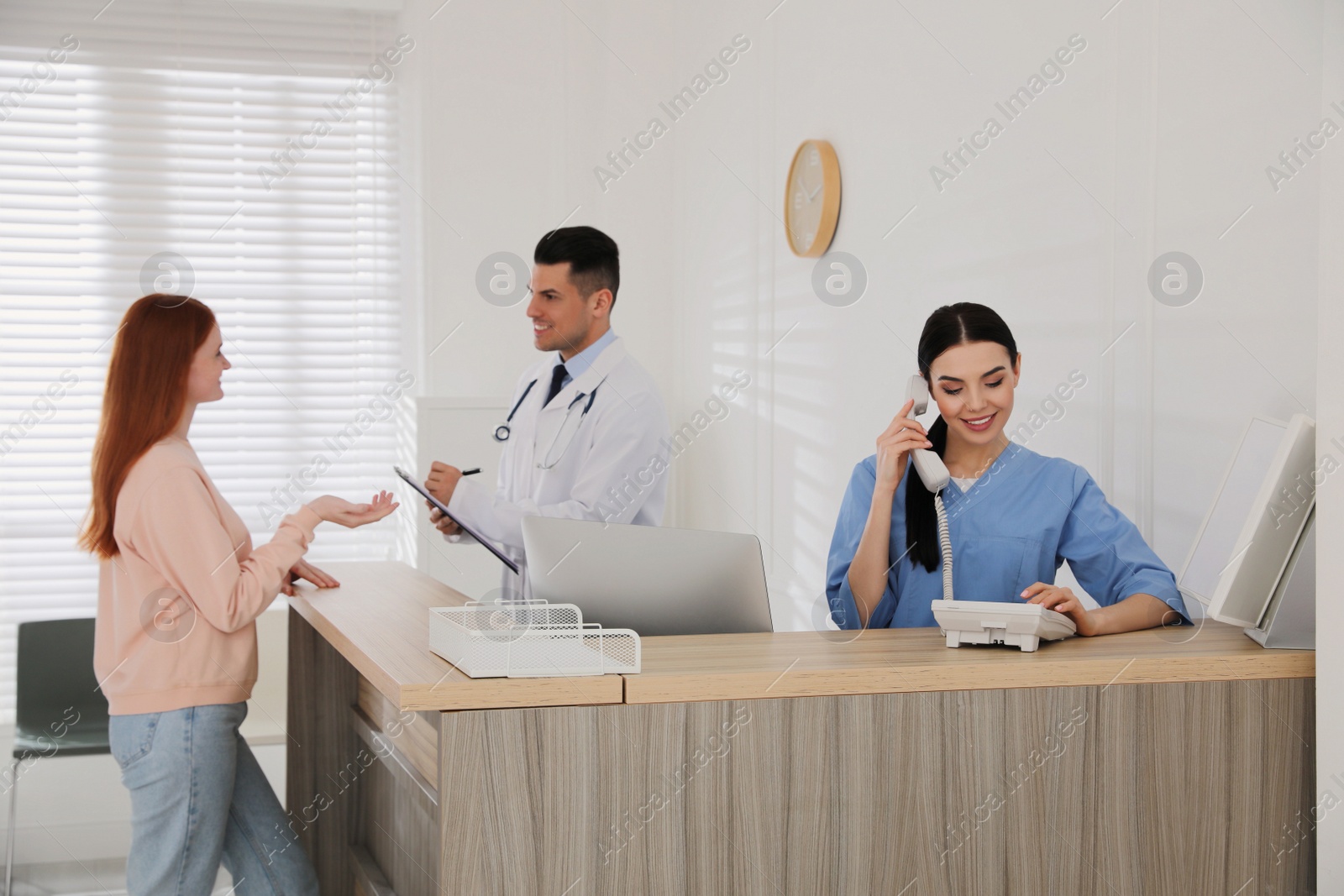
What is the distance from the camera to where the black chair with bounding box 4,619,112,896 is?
128 inches

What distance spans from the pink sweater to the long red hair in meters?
0.03

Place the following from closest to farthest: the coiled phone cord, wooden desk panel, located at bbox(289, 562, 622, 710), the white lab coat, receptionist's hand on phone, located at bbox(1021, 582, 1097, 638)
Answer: wooden desk panel, located at bbox(289, 562, 622, 710) → receptionist's hand on phone, located at bbox(1021, 582, 1097, 638) → the coiled phone cord → the white lab coat

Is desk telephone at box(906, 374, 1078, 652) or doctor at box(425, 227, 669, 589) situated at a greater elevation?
doctor at box(425, 227, 669, 589)

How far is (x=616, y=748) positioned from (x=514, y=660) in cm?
17

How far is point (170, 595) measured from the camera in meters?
2.15

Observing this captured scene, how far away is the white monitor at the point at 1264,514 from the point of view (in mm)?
1680


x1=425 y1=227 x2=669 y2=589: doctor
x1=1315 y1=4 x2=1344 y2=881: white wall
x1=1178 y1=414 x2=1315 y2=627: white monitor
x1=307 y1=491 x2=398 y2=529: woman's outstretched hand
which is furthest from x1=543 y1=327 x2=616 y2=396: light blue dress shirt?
x1=1315 y1=4 x2=1344 y2=881: white wall

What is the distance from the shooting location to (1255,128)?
2031mm

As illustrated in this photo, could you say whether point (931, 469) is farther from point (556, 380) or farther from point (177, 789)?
point (177, 789)

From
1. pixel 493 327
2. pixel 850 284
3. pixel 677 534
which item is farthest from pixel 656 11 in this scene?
pixel 677 534

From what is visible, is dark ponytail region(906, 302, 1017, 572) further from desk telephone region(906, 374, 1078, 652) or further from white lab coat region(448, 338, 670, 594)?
white lab coat region(448, 338, 670, 594)

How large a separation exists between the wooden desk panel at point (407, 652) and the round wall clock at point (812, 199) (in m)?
1.66

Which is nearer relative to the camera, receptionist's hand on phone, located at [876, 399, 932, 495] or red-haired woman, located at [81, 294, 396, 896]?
receptionist's hand on phone, located at [876, 399, 932, 495]

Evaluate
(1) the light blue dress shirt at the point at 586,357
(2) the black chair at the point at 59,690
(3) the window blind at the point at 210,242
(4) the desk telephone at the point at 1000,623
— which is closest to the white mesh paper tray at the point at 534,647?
(4) the desk telephone at the point at 1000,623
